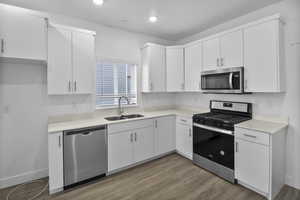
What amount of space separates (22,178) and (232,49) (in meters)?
4.10

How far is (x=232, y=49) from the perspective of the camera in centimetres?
263

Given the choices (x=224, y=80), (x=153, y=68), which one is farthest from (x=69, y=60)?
(x=224, y=80)

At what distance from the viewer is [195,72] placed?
11.0ft

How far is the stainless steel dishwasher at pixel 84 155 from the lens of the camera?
2.24m

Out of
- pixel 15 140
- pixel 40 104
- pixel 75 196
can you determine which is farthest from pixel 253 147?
pixel 15 140

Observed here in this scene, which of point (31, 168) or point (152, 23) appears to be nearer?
point (31, 168)

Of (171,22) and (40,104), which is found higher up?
(171,22)

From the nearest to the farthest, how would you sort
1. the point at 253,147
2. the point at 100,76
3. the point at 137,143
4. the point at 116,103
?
the point at 253,147 < the point at 137,143 < the point at 100,76 < the point at 116,103

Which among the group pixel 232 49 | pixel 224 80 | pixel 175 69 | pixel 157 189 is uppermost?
pixel 232 49

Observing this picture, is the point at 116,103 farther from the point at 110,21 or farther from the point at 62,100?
the point at 110,21

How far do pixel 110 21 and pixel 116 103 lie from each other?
1686mm

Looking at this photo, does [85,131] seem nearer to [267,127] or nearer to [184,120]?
[184,120]

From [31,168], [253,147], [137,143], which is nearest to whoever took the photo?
[253,147]

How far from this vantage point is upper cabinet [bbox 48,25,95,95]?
2.37 m
